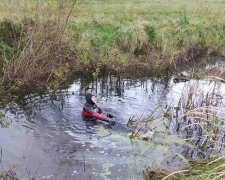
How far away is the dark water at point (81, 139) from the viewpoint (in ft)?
28.2

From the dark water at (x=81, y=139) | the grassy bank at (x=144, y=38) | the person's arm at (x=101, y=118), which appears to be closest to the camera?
the dark water at (x=81, y=139)

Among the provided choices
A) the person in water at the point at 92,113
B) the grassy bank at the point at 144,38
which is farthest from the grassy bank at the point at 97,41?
the person in water at the point at 92,113

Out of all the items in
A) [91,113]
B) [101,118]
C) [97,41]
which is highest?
[97,41]

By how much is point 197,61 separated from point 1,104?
923 cm

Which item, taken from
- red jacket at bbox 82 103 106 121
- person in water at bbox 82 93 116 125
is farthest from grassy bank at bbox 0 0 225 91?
red jacket at bbox 82 103 106 121

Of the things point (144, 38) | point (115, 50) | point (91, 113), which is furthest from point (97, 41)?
point (91, 113)

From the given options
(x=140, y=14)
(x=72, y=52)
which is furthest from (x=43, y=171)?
(x=140, y=14)

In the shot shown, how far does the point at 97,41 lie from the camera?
16.2 metres

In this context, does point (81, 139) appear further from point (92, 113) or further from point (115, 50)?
point (115, 50)

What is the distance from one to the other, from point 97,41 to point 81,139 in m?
6.89

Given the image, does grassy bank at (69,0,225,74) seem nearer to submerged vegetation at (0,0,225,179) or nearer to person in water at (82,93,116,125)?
submerged vegetation at (0,0,225,179)

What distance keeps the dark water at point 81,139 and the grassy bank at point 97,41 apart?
1.15 m

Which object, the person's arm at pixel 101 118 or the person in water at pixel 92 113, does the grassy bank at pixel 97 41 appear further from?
the person's arm at pixel 101 118

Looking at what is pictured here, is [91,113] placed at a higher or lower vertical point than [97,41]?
lower
